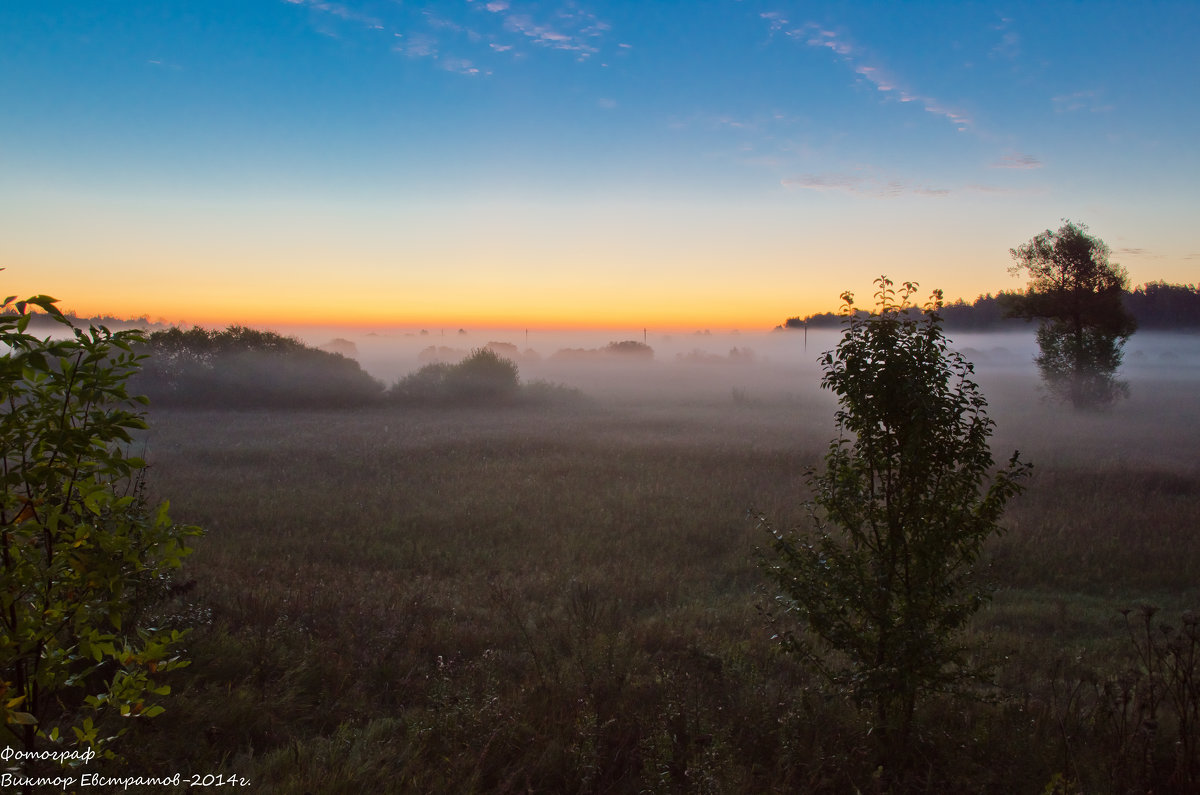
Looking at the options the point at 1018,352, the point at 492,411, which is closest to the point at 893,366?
the point at 492,411

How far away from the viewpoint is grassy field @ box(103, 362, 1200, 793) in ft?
16.5

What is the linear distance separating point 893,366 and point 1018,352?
97950 millimetres

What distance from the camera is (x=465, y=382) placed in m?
45.3

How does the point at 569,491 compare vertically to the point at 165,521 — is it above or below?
below

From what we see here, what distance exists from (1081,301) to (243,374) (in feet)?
164

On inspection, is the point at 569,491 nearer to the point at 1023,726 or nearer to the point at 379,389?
the point at 1023,726

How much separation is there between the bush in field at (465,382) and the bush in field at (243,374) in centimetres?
248

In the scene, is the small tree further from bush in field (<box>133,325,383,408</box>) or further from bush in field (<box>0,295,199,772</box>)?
bush in field (<box>133,325,383,408</box>)

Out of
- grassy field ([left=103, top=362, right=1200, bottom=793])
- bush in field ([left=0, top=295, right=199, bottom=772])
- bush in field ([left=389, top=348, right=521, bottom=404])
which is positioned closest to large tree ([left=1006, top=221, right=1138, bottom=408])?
grassy field ([left=103, top=362, right=1200, bottom=793])

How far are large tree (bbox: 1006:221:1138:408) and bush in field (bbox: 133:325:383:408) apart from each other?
1603 inches

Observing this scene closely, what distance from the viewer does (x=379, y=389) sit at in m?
44.9

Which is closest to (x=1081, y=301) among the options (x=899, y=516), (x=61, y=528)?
(x=899, y=516)

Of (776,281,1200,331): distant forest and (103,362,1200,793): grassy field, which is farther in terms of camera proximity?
(776,281,1200,331): distant forest

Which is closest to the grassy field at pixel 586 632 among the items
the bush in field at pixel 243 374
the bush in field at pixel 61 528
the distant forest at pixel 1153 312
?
the bush in field at pixel 61 528
